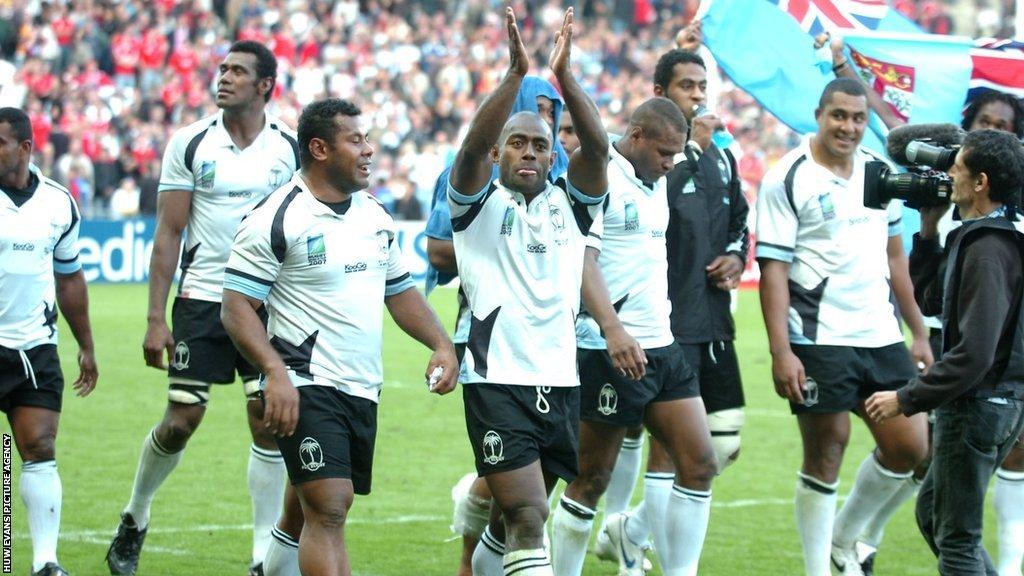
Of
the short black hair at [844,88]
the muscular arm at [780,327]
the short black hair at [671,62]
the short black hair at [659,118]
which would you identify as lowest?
the muscular arm at [780,327]

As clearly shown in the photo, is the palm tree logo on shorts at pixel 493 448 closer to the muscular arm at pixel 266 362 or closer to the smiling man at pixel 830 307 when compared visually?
the muscular arm at pixel 266 362

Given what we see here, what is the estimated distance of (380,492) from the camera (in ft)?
34.9

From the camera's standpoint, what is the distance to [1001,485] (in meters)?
8.08

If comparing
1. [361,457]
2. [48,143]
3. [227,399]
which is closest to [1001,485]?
[361,457]

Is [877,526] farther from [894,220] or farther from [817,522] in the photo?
[894,220]

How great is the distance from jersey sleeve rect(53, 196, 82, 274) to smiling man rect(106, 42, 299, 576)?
1.36 ft

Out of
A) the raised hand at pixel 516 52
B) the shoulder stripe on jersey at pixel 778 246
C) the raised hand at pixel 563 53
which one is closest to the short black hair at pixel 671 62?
the shoulder stripe on jersey at pixel 778 246

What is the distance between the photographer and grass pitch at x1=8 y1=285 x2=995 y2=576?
8.66 metres

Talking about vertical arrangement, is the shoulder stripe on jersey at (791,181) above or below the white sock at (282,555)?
above

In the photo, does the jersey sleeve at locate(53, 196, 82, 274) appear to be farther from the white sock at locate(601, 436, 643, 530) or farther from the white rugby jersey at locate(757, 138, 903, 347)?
the white rugby jersey at locate(757, 138, 903, 347)

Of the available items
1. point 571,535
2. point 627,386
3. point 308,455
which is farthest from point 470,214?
point 571,535

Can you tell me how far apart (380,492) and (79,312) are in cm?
308

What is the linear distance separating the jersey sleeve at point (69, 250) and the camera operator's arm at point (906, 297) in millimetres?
4297

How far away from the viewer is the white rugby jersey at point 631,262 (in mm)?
7570
